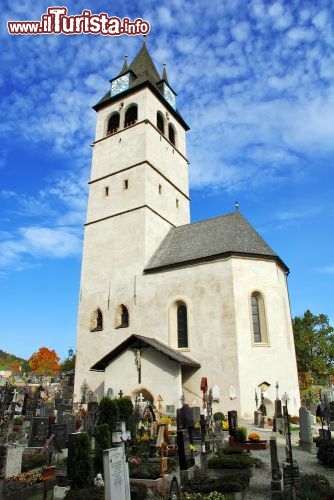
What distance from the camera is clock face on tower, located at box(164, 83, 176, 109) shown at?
32922 millimetres

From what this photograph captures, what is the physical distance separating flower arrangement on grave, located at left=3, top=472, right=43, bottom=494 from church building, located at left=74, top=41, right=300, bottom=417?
9184mm

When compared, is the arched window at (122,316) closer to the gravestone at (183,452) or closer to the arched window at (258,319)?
the arched window at (258,319)

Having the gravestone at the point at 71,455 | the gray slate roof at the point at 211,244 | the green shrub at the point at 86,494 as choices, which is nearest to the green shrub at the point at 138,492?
the green shrub at the point at 86,494

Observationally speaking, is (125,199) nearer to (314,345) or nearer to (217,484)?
(217,484)

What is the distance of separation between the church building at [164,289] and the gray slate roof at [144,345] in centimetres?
7

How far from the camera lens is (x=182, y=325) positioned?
21828 mm

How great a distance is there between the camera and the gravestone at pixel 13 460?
→ 9383 mm

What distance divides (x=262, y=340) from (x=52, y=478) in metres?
13.8

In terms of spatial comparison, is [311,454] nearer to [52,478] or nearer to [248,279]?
[52,478]

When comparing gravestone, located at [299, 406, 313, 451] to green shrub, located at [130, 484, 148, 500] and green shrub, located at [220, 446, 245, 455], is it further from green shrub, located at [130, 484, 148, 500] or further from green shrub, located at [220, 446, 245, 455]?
green shrub, located at [130, 484, 148, 500]

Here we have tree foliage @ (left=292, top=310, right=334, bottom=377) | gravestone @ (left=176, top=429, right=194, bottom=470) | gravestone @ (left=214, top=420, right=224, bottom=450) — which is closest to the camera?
gravestone @ (left=176, top=429, right=194, bottom=470)

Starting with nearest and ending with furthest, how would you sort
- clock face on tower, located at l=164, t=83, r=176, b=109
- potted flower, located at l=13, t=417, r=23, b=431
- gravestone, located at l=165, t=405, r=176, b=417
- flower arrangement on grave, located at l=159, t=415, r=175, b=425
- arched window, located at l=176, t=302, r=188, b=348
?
flower arrangement on grave, located at l=159, t=415, r=175, b=425 < gravestone, located at l=165, t=405, r=176, b=417 < potted flower, located at l=13, t=417, r=23, b=431 < arched window, located at l=176, t=302, r=188, b=348 < clock face on tower, located at l=164, t=83, r=176, b=109

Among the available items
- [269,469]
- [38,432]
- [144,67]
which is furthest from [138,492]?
[144,67]

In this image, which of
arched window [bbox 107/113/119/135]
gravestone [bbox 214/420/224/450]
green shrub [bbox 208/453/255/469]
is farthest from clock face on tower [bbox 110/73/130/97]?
green shrub [bbox 208/453/255/469]
